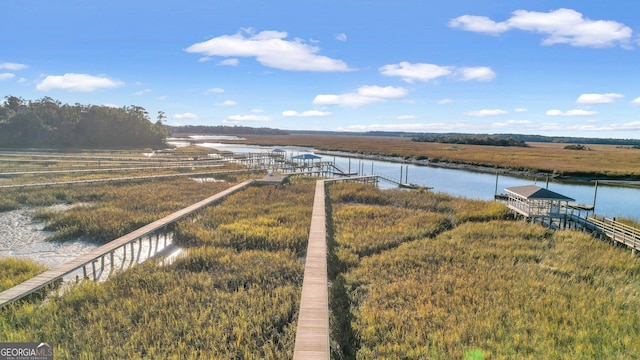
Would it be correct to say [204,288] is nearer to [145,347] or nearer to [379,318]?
[145,347]

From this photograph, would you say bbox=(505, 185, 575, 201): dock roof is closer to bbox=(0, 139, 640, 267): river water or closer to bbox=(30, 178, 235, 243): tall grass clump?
bbox=(0, 139, 640, 267): river water

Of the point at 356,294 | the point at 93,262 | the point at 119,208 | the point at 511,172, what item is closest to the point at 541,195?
the point at 356,294

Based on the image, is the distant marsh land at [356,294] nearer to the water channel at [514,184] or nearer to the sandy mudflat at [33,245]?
the sandy mudflat at [33,245]

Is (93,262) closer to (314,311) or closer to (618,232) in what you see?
(314,311)

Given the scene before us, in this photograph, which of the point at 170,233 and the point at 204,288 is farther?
the point at 170,233

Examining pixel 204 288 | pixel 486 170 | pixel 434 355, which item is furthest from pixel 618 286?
pixel 486 170

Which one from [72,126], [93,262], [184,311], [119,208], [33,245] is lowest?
[33,245]
